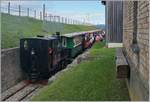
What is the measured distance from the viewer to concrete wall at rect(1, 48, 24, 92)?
1889 cm

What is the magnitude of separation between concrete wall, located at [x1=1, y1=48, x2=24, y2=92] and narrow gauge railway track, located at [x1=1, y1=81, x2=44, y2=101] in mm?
357

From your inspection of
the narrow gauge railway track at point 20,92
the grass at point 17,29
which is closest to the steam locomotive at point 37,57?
the narrow gauge railway track at point 20,92

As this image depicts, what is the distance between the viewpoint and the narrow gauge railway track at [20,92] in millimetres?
16172

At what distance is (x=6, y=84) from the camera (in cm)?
1909

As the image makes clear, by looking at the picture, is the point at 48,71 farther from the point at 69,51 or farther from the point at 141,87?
the point at 141,87

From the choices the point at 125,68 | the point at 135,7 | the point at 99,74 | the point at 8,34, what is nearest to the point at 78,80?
the point at 99,74

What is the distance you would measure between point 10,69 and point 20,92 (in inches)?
106

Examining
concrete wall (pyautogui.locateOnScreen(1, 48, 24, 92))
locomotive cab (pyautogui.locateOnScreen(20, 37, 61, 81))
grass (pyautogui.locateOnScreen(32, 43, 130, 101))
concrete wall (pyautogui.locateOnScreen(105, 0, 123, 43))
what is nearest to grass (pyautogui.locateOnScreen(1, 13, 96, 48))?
locomotive cab (pyautogui.locateOnScreen(20, 37, 61, 81))

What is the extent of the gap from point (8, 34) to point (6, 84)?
10626mm

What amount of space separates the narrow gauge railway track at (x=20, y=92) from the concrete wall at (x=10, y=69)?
0.36 meters

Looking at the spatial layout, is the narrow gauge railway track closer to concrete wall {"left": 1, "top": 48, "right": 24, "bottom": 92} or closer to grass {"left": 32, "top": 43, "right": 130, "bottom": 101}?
concrete wall {"left": 1, "top": 48, "right": 24, "bottom": 92}

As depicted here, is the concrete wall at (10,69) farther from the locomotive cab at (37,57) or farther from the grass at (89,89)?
the grass at (89,89)

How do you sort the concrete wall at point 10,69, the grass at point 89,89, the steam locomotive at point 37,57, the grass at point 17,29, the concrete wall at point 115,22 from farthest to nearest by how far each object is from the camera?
the concrete wall at point 115,22, the grass at point 17,29, the steam locomotive at point 37,57, the concrete wall at point 10,69, the grass at point 89,89

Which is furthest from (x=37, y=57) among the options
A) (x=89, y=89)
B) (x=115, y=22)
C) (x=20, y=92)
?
(x=89, y=89)
